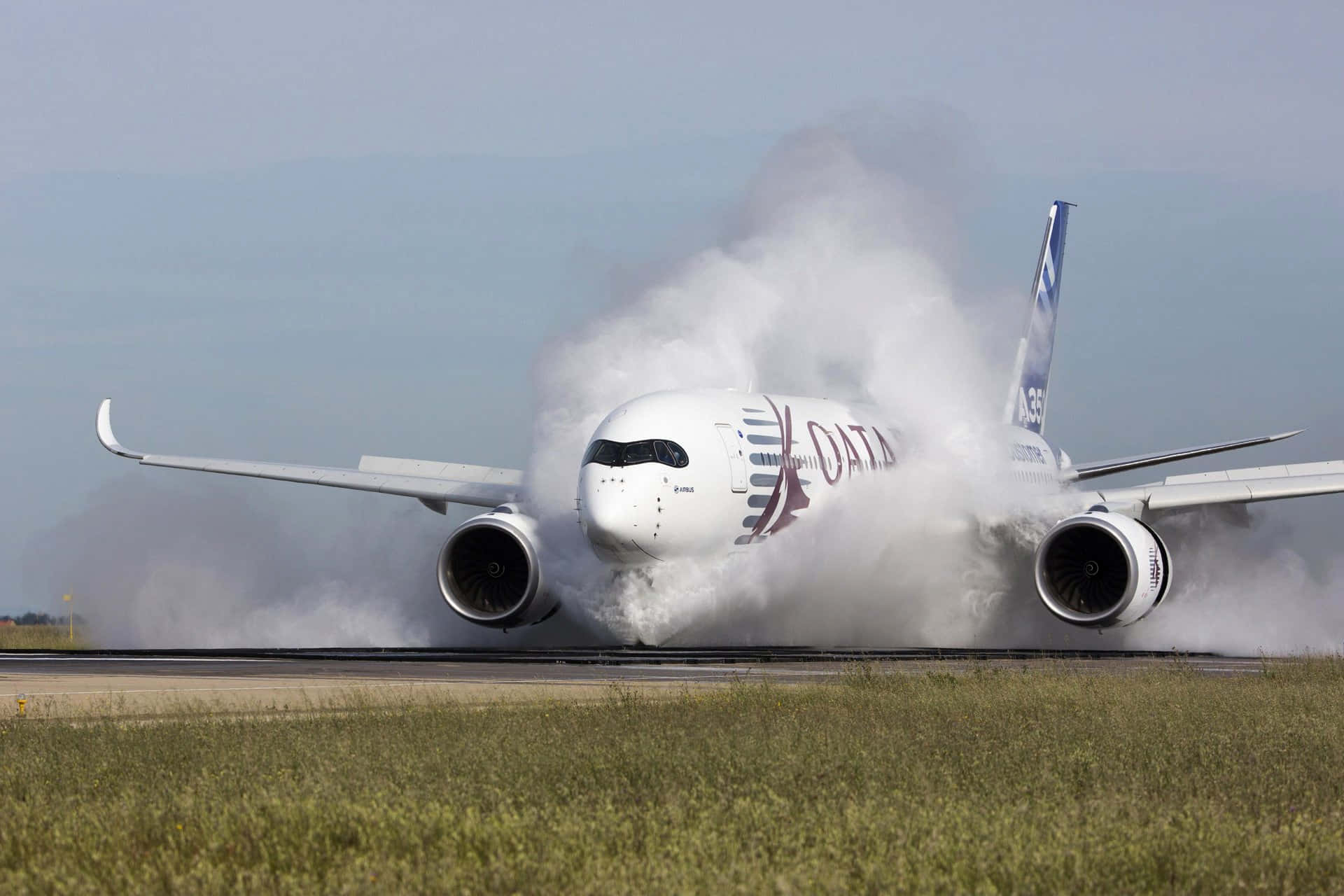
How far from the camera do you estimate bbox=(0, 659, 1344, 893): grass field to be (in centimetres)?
731

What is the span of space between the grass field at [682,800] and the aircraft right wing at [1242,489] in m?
19.5

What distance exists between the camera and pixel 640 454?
28.2m

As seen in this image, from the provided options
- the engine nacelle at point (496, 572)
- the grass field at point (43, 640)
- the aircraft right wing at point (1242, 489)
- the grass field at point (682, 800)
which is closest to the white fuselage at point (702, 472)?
the engine nacelle at point (496, 572)

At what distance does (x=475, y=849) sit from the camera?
25.5ft

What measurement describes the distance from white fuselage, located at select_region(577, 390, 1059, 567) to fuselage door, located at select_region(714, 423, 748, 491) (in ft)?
0.07

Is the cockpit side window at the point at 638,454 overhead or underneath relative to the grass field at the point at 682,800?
overhead

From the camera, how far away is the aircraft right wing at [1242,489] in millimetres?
33656

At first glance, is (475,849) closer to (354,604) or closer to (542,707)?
(542,707)

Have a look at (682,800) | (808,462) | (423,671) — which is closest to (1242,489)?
(808,462)

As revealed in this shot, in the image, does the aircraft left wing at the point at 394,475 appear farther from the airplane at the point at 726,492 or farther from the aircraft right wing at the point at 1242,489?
the aircraft right wing at the point at 1242,489

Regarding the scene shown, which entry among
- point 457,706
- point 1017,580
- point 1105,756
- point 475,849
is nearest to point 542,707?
point 457,706

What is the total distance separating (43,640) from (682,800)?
41275 mm

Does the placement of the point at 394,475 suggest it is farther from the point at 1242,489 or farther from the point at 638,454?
the point at 1242,489

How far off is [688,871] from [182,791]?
383 centimetres
